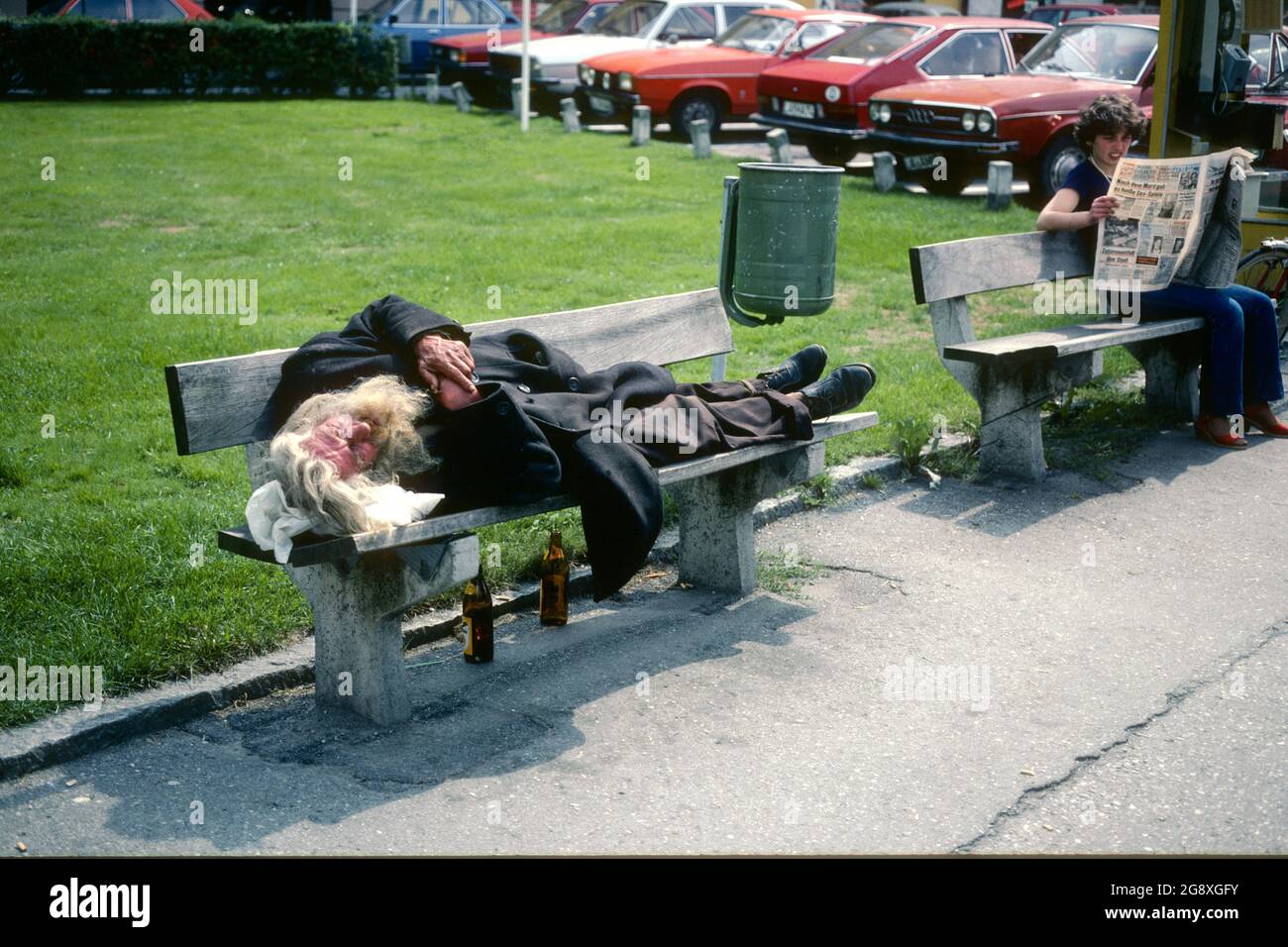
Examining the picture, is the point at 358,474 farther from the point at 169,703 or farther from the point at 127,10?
the point at 127,10

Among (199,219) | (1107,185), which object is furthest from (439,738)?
(199,219)

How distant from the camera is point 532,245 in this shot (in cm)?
1054

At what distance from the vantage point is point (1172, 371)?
7.32 m

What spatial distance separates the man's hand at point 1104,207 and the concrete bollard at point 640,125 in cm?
1043

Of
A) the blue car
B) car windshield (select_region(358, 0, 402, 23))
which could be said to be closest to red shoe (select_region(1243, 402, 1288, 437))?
the blue car

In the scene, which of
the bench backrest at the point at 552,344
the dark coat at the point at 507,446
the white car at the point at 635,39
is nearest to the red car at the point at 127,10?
the white car at the point at 635,39

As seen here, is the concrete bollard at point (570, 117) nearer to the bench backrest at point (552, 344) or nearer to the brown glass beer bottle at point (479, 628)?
the bench backrest at point (552, 344)

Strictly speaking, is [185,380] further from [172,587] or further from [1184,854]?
[1184,854]

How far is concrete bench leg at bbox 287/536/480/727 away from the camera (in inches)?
152

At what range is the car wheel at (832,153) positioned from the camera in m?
15.7

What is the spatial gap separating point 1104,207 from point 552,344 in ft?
10.6

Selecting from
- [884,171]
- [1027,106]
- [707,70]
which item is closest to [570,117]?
[707,70]

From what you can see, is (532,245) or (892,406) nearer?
(892,406)

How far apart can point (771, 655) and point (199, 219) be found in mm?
8216
